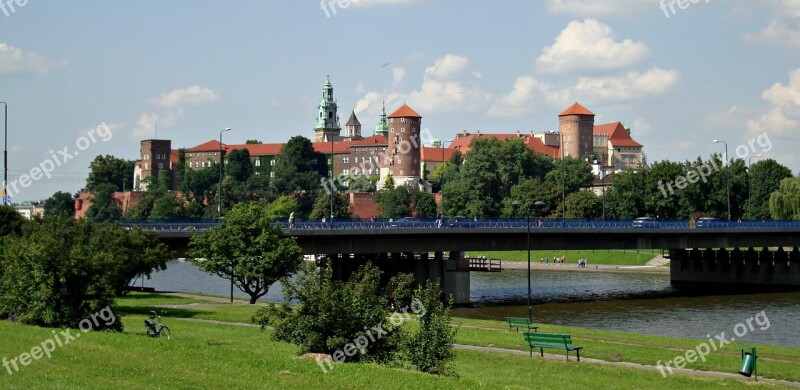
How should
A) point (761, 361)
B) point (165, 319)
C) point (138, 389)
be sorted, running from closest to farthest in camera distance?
point (138, 389), point (761, 361), point (165, 319)

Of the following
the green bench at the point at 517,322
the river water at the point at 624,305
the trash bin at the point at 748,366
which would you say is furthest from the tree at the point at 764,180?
the trash bin at the point at 748,366

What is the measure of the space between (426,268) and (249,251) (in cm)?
2183

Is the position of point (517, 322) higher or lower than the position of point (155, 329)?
lower

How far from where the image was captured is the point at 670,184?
131625 mm

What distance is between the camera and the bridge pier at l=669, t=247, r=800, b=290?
9175 cm

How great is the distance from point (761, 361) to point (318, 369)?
49.3 feet

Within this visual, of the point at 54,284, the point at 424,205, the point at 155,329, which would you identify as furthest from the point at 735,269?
the point at 424,205

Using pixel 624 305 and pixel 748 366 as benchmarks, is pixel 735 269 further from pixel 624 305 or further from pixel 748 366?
pixel 748 366

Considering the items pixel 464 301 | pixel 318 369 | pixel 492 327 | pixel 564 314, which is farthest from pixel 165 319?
pixel 464 301

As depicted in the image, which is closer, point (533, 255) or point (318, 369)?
point (318, 369)

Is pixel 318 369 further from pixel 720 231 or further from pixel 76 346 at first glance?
pixel 720 231

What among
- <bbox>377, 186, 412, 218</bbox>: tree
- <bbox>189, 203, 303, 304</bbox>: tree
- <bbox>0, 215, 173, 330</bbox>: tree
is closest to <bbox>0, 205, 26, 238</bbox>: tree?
<bbox>189, 203, 303, 304</bbox>: tree

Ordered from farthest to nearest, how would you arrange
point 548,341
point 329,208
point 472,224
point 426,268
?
point 329,208, point 472,224, point 426,268, point 548,341

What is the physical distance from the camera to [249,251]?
57312 millimetres
